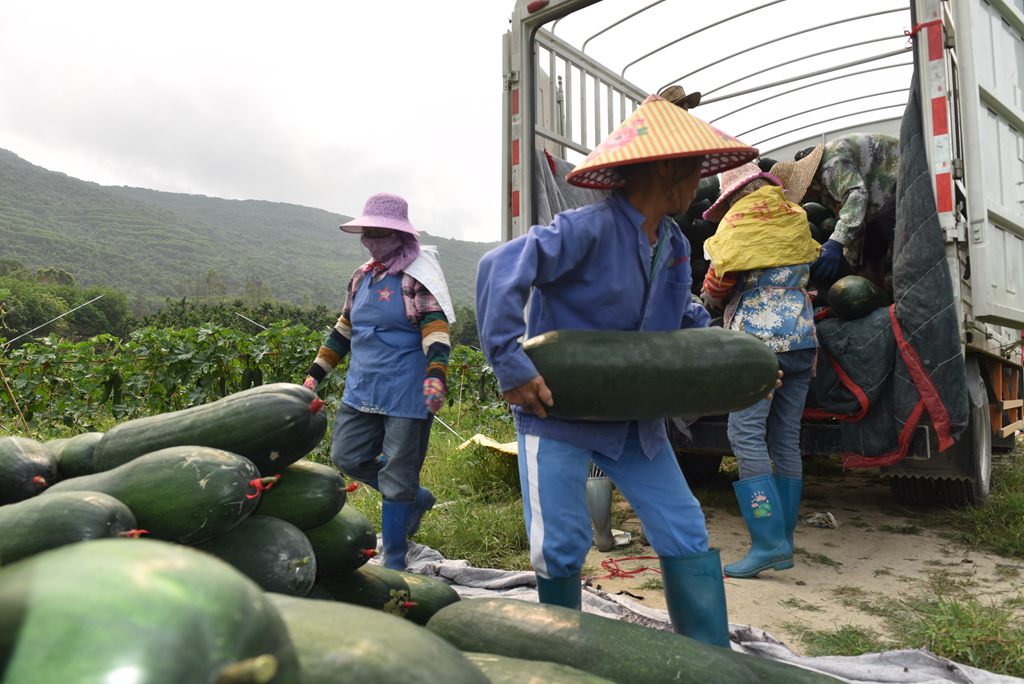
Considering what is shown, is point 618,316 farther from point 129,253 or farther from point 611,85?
point 129,253

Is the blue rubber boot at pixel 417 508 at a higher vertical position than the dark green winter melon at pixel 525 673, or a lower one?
lower

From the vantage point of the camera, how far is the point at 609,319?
7.84ft

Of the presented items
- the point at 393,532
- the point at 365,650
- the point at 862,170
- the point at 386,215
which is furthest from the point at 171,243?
the point at 365,650

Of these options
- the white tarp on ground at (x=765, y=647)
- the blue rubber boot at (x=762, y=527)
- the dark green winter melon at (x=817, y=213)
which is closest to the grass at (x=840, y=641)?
the white tarp on ground at (x=765, y=647)

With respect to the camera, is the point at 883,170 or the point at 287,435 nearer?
the point at 287,435

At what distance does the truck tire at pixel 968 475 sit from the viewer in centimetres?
402

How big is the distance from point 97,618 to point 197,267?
11873 centimetres

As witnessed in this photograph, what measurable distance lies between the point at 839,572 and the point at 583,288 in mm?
2596

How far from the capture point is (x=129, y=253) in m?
108

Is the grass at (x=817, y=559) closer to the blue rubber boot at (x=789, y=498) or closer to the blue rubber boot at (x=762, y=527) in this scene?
the blue rubber boot at (x=789, y=498)

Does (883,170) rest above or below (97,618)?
above

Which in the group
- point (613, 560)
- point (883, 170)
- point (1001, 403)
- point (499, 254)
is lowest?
point (613, 560)

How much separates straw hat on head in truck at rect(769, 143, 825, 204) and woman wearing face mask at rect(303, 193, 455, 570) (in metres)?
2.65

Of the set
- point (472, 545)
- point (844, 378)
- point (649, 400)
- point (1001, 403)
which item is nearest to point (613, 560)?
point (472, 545)
